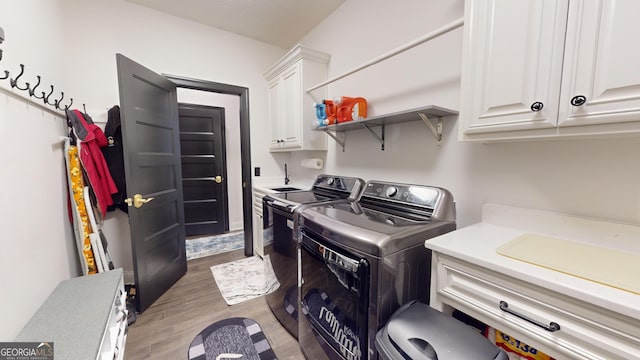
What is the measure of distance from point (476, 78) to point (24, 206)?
7.62 ft

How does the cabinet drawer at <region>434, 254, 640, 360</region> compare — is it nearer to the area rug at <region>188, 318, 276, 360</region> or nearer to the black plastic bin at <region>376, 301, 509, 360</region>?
the black plastic bin at <region>376, 301, 509, 360</region>

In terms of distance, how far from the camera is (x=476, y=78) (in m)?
1.05

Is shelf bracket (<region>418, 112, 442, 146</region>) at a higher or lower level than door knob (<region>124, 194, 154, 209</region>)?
higher

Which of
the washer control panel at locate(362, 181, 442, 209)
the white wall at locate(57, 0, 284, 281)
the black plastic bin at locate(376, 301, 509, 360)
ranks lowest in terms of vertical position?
the black plastic bin at locate(376, 301, 509, 360)

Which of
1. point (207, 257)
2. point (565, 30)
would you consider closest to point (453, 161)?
point (565, 30)

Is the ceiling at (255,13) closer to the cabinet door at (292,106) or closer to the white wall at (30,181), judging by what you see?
the cabinet door at (292,106)

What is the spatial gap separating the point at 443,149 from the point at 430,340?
110 cm

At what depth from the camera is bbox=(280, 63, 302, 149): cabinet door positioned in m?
2.39

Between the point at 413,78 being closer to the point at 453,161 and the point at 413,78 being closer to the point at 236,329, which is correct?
the point at 453,161

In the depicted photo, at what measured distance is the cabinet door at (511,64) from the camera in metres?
0.85

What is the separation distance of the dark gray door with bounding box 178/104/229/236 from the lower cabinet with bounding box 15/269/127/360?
2.37m

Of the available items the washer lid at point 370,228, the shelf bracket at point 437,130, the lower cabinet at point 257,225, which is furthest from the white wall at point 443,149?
the lower cabinet at point 257,225

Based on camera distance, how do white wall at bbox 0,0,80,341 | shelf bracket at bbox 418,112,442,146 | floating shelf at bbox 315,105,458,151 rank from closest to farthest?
white wall at bbox 0,0,80,341
floating shelf at bbox 315,105,458,151
shelf bracket at bbox 418,112,442,146

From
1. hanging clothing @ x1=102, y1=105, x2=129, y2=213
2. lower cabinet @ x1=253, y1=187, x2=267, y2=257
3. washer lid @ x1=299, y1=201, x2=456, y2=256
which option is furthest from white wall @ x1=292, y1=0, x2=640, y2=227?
hanging clothing @ x1=102, y1=105, x2=129, y2=213
